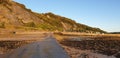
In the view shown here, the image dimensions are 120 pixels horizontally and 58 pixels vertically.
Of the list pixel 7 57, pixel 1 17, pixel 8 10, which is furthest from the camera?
pixel 8 10

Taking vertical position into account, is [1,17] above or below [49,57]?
above

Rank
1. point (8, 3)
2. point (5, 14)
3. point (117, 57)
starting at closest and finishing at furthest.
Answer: point (117, 57) < point (5, 14) < point (8, 3)

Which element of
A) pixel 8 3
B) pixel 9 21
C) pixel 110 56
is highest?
pixel 8 3

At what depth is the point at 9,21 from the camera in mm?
139000

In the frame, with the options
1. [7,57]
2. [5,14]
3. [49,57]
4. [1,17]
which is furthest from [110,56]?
[5,14]

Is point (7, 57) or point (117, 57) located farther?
point (117, 57)

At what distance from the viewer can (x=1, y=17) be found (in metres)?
135

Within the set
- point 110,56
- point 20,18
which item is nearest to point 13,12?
point 20,18

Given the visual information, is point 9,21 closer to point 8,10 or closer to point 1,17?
point 1,17

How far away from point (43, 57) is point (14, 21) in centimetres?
12394

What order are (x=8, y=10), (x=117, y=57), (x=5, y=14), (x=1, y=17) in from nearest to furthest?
1. (x=117, y=57)
2. (x=1, y=17)
3. (x=5, y=14)
4. (x=8, y=10)

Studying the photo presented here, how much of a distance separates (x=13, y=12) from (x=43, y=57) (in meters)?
138

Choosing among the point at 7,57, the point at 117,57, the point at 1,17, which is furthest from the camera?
the point at 1,17

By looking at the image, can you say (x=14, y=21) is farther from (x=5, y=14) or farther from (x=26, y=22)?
(x=26, y=22)
